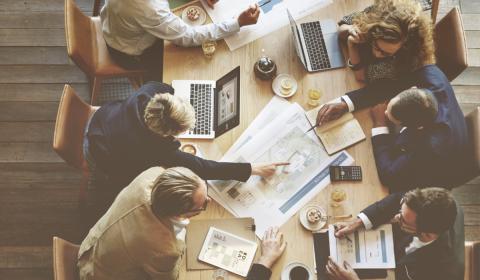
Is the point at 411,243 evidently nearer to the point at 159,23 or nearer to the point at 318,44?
the point at 318,44

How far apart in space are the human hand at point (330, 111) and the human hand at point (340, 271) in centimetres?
65

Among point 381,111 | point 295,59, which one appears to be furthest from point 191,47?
point 381,111

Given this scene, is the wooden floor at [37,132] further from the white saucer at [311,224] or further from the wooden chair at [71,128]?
the white saucer at [311,224]

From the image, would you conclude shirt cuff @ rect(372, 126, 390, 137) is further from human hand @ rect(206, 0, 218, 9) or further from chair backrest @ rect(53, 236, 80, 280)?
chair backrest @ rect(53, 236, 80, 280)

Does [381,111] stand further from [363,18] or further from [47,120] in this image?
[47,120]

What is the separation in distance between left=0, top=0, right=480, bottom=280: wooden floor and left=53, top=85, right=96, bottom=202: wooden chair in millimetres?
636

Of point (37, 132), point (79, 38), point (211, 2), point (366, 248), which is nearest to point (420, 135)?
point (366, 248)

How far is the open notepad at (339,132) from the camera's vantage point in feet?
7.79

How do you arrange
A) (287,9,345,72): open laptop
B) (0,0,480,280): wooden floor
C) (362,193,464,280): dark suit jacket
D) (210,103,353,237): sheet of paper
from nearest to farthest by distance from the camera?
(362,193,464,280): dark suit jacket, (210,103,353,237): sheet of paper, (287,9,345,72): open laptop, (0,0,480,280): wooden floor

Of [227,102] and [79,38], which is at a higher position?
[79,38]

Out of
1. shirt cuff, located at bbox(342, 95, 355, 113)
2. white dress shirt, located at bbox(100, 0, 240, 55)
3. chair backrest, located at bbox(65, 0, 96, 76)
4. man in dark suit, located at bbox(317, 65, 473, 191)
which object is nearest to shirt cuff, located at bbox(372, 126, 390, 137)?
man in dark suit, located at bbox(317, 65, 473, 191)

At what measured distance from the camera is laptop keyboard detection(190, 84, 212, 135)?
7.98 feet

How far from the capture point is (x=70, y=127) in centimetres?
246

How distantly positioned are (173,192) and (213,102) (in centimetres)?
68
